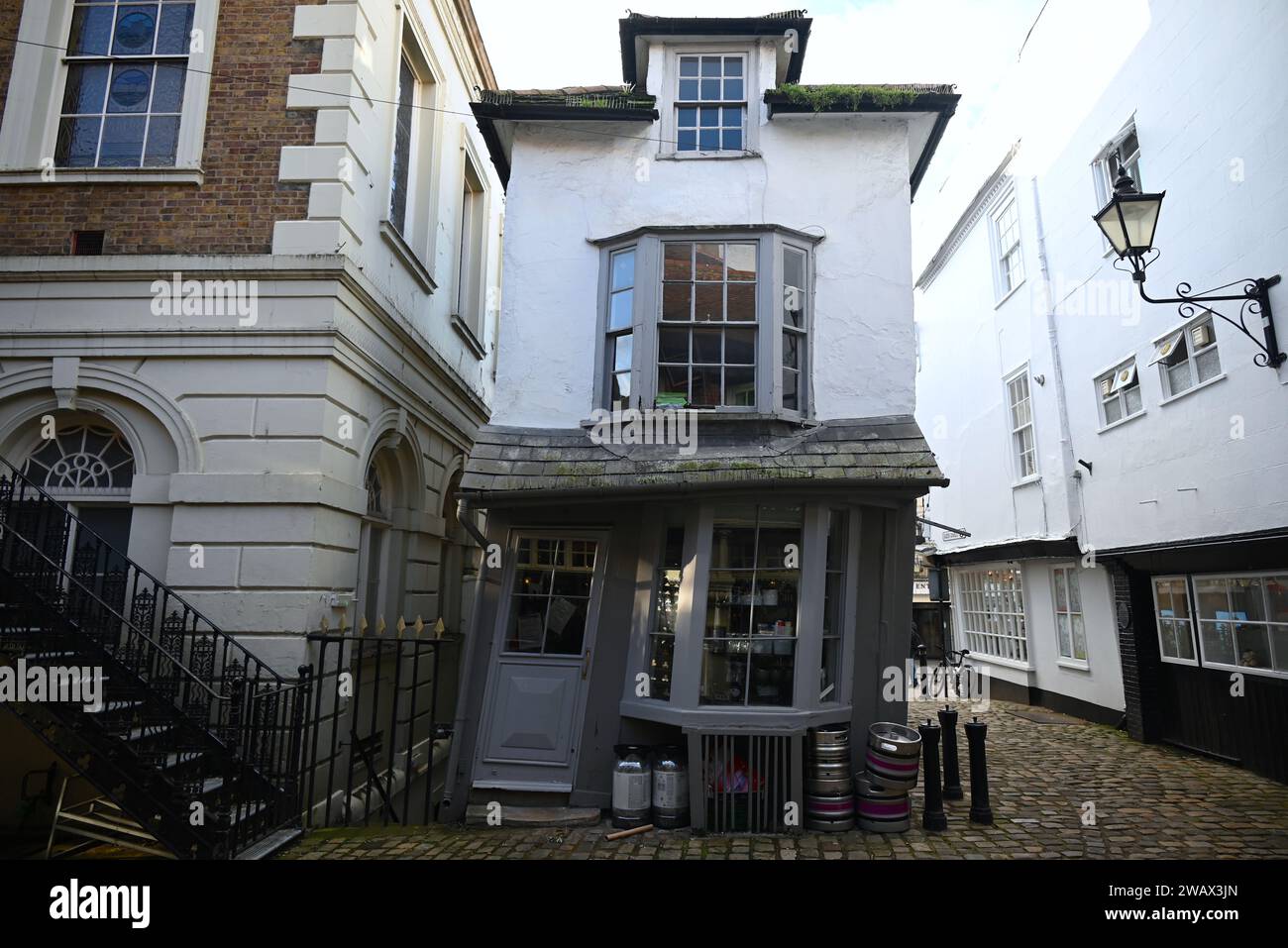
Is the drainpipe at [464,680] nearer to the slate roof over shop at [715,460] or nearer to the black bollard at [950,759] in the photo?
the slate roof over shop at [715,460]

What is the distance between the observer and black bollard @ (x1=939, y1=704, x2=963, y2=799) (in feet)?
25.5

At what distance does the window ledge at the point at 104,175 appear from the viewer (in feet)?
27.2

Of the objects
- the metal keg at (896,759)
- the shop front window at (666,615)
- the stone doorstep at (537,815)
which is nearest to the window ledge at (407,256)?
the shop front window at (666,615)

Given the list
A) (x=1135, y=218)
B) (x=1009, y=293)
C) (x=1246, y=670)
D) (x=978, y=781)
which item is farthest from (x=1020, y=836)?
(x=1009, y=293)

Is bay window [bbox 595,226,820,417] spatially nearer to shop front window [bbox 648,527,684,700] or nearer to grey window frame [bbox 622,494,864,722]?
grey window frame [bbox 622,494,864,722]

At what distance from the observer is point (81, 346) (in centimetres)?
805

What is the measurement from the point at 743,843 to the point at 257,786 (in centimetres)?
408

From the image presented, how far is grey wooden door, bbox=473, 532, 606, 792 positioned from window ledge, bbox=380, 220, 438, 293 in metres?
4.19

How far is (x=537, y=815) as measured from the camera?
23.9 ft

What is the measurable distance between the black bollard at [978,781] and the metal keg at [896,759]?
1.80ft
